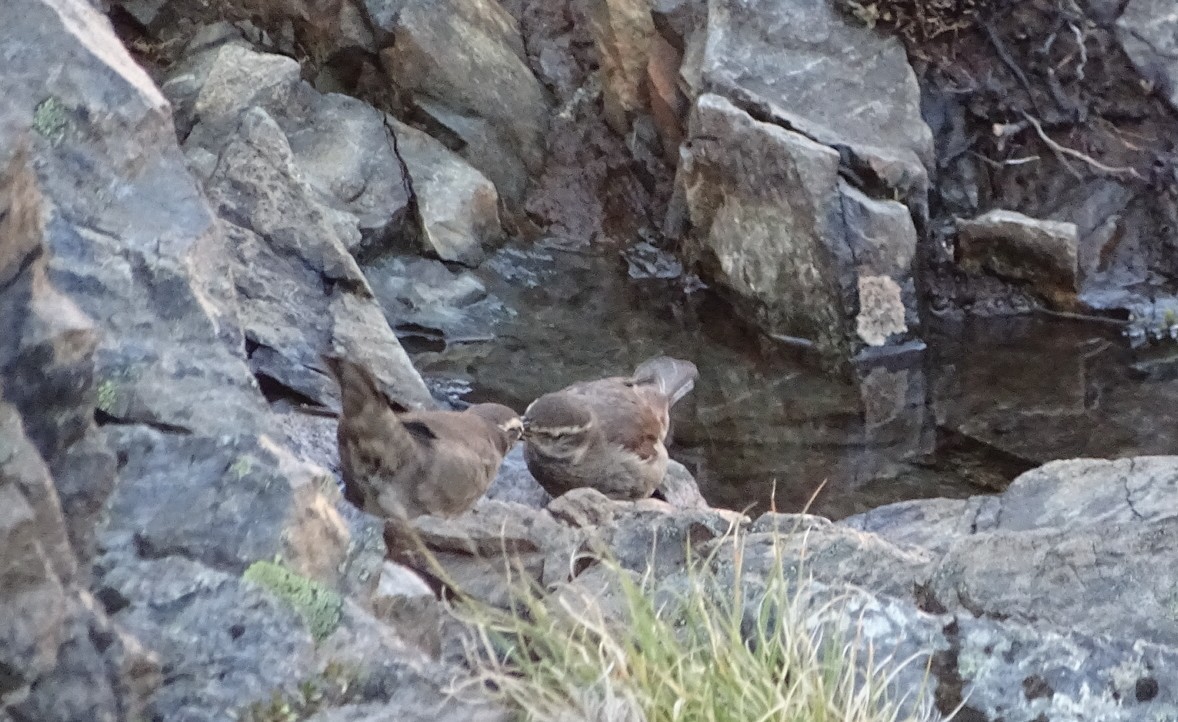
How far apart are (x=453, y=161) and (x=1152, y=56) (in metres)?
4.77

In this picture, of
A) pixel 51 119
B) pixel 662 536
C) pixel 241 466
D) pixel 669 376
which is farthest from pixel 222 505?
pixel 669 376

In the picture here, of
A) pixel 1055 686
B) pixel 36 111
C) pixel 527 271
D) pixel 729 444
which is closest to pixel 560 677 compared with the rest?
pixel 1055 686

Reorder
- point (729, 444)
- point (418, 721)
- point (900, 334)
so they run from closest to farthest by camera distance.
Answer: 1. point (418, 721)
2. point (729, 444)
3. point (900, 334)

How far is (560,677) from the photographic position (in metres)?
2.11

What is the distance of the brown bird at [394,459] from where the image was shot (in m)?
3.52

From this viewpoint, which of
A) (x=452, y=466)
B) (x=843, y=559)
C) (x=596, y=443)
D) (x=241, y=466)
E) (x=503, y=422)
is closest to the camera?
(x=241, y=466)

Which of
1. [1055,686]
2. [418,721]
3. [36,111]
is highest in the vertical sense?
[36,111]

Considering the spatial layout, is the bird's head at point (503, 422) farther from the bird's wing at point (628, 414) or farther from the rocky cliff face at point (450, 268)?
the bird's wing at point (628, 414)

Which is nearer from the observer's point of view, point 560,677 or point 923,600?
point 560,677

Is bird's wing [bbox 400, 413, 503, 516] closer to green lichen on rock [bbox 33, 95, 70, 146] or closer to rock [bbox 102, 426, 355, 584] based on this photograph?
rock [bbox 102, 426, 355, 584]

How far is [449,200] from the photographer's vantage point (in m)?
8.27

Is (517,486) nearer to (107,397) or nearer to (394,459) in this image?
(394,459)

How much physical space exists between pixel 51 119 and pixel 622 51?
22.1 ft

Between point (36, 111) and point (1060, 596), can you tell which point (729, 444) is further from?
point (36, 111)
